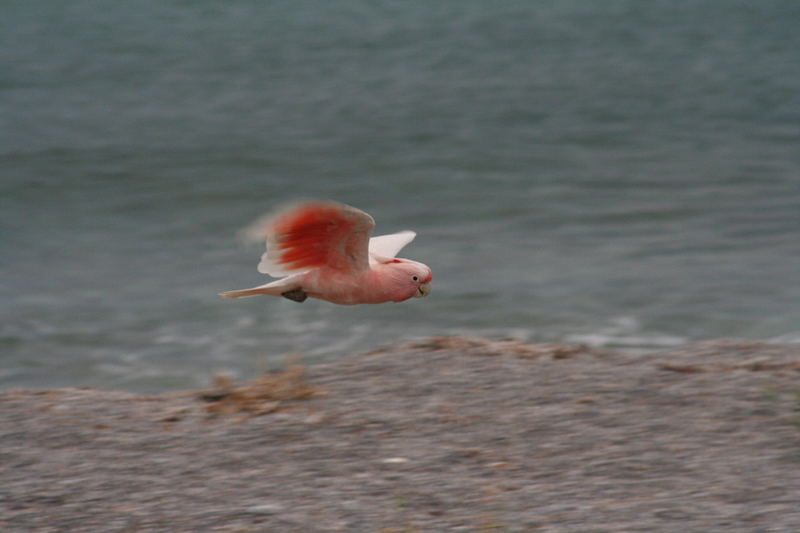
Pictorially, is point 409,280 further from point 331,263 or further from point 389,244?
point 389,244

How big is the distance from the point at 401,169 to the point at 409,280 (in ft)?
45.6

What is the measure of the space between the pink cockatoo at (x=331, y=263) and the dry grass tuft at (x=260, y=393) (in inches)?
111

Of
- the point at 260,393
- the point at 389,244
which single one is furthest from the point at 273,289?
the point at 260,393

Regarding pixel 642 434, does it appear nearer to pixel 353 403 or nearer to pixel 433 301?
pixel 353 403

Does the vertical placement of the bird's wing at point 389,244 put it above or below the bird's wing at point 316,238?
below

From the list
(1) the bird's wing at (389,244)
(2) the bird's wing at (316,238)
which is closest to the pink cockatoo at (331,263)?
(2) the bird's wing at (316,238)

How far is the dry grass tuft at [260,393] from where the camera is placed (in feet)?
18.8

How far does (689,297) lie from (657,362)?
177 inches

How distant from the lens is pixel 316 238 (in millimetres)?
2971

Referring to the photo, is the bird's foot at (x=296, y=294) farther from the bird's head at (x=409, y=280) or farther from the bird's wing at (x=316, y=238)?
the bird's head at (x=409, y=280)

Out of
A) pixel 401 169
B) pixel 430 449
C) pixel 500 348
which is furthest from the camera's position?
pixel 401 169

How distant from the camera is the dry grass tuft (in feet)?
18.8

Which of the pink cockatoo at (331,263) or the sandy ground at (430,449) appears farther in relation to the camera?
the sandy ground at (430,449)

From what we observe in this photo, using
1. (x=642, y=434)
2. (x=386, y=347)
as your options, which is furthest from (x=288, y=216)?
(x=386, y=347)
